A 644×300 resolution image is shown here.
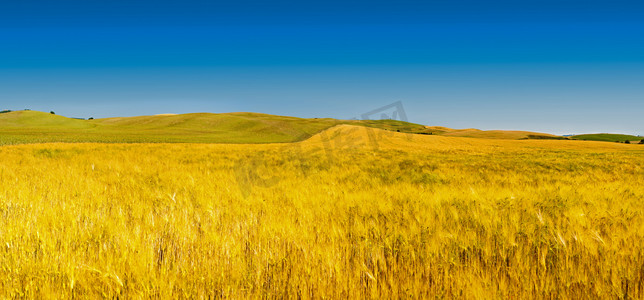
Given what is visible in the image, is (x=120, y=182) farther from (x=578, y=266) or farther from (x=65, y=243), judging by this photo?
(x=578, y=266)

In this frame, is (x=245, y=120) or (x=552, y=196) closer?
(x=552, y=196)

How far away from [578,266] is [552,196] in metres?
2.83

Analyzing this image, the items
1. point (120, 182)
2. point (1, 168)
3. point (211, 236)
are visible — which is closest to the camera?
point (211, 236)

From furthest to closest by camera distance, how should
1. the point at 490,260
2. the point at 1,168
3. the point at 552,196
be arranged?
1. the point at 1,168
2. the point at 552,196
3. the point at 490,260

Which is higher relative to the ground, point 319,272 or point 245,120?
point 245,120

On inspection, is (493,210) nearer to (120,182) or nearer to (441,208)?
(441,208)

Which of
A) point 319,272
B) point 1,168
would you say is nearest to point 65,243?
point 319,272

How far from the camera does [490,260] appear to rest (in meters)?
2.31

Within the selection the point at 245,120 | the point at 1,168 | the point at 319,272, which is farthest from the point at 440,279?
the point at 245,120

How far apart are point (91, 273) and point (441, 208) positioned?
12.1 ft

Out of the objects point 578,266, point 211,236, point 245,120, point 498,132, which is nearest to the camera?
point 578,266

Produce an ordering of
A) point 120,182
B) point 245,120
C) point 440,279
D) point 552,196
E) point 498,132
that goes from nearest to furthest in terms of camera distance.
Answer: point 440,279
point 552,196
point 120,182
point 498,132
point 245,120

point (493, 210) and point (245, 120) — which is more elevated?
point (245, 120)

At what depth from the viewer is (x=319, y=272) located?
2074 mm
